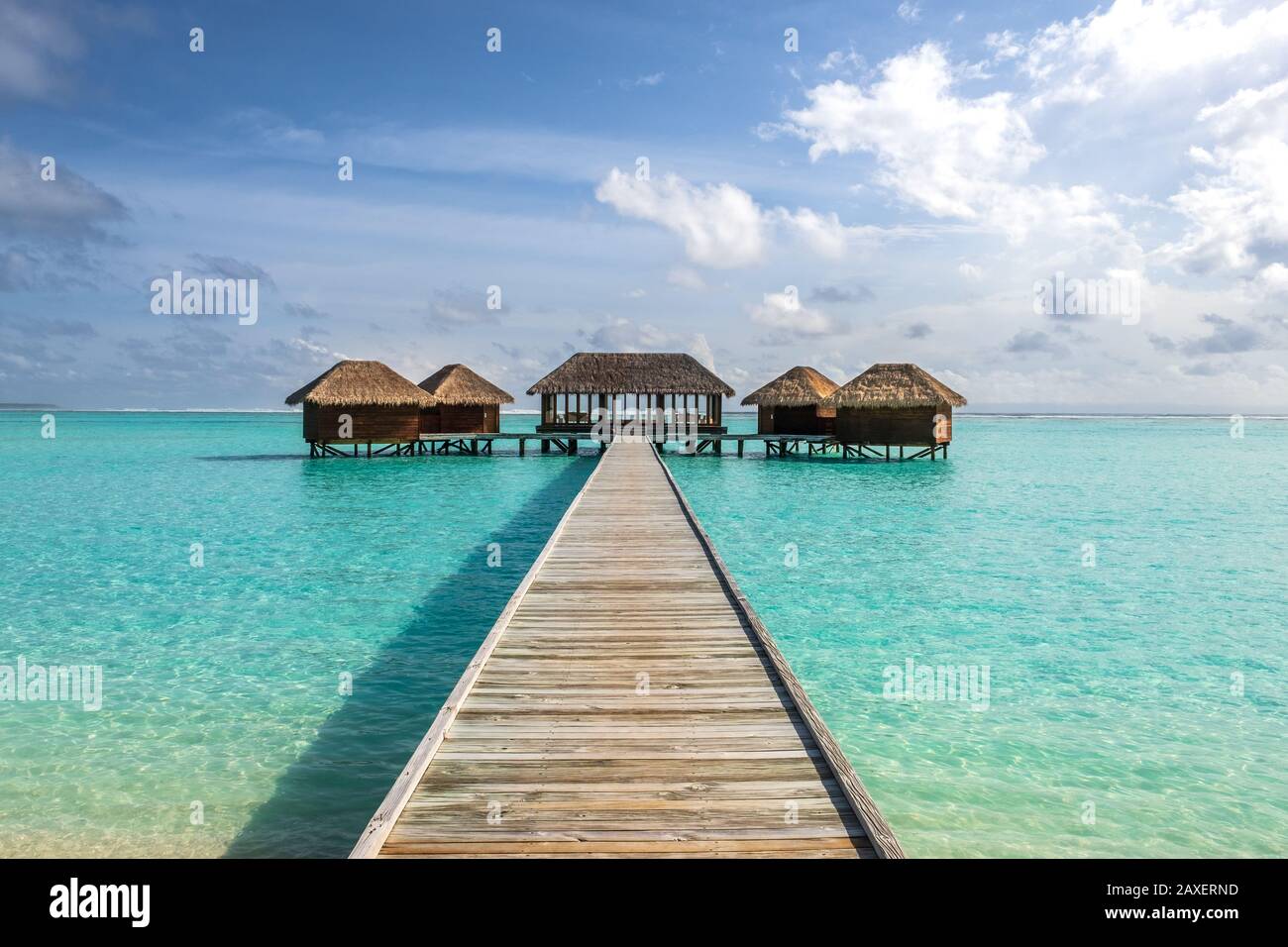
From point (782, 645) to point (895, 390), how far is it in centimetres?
2385

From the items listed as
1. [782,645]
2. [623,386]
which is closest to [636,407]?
[623,386]

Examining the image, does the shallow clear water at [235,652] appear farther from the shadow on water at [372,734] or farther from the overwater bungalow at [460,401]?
the overwater bungalow at [460,401]

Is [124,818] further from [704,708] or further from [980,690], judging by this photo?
[980,690]

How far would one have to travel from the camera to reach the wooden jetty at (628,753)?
3092mm

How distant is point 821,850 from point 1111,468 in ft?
126

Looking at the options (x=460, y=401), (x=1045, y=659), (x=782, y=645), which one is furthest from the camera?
(x=460, y=401)

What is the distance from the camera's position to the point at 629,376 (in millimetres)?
33156

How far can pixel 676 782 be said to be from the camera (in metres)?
3.54

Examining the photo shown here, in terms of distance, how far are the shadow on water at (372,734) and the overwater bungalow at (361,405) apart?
2204cm

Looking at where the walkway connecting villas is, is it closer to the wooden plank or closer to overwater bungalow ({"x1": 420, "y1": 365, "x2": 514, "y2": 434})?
overwater bungalow ({"x1": 420, "y1": 365, "x2": 514, "y2": 434})

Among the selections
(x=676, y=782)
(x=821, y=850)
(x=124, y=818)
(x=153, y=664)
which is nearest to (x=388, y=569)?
(x=153, y=664)

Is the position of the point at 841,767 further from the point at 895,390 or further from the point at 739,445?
the point at 739,445

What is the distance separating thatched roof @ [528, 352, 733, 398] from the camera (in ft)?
108
